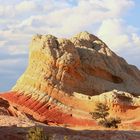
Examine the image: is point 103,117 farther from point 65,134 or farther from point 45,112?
point 65,134

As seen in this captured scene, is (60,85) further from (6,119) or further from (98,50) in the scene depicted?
(6,119)

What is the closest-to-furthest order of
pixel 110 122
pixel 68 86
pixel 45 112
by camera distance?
1. pixel 110 122
2. pixel 45 112
3. pixel 68 86

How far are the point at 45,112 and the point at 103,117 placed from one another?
19.9 feet

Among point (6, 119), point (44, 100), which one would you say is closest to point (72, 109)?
point (44, 100)

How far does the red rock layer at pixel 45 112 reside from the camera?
49.5 metres

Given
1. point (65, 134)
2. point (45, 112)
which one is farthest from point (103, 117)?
point (65, 134)

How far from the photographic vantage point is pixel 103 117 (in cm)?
4816

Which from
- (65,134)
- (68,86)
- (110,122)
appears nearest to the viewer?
(65,134)

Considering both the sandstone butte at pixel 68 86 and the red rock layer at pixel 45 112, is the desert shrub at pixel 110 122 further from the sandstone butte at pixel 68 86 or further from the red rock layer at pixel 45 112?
the sandstone butte at pixel 68 86

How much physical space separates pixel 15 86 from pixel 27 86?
7.44 ft

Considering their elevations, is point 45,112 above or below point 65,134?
above

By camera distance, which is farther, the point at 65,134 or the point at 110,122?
the point at 110,122

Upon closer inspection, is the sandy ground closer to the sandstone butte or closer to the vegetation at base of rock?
the vegetation at base of rock

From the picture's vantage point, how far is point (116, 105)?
50625 millimetres
